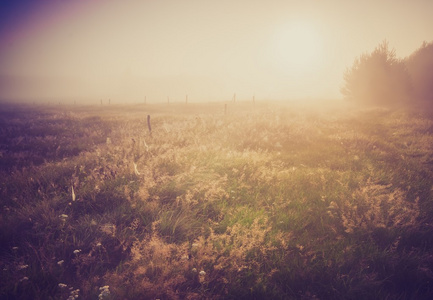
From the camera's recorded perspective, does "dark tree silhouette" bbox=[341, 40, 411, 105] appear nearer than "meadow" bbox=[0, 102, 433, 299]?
No

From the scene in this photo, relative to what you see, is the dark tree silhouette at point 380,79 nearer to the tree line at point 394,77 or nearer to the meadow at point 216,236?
the tree line at point 394,77

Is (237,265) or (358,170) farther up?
(358,170)

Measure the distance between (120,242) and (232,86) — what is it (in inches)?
7993

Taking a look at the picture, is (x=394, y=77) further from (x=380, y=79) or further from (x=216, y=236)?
(x=216, y=236)

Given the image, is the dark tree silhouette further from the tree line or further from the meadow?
the meadow

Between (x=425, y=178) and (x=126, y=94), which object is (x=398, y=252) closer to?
(x=425, y=178)

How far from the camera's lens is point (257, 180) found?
547 centimetres

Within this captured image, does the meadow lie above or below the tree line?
below

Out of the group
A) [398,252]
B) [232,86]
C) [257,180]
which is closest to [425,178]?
[398,252]

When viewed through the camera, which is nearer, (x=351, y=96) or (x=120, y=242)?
(x=120, y=242)

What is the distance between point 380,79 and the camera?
27.5 meters

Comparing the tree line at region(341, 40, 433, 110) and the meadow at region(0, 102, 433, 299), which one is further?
the tree line at region(341, 40, 433, 110)

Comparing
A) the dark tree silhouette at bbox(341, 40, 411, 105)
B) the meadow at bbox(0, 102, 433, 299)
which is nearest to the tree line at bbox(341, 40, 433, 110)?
the dark tree silhouette at bbox(341, 40, 411, 105)

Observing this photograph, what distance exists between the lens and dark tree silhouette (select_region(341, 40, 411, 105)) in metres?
26.3
